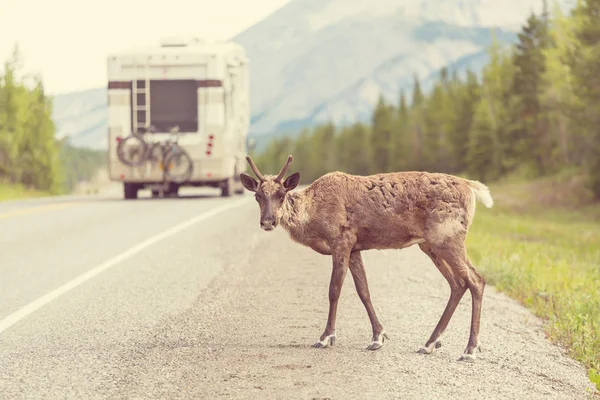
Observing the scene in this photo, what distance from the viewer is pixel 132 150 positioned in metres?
24.4

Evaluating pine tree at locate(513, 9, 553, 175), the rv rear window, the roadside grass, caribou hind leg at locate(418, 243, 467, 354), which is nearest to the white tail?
caribou hind leg at locate(418, 243, 467, 354)

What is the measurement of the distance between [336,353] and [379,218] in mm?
1010

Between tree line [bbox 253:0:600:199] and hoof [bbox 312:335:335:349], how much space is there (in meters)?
34.0

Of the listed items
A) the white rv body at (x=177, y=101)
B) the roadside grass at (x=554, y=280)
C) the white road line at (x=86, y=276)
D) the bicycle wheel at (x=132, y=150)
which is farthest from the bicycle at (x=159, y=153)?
the roadside grass at (x=554, y=280)

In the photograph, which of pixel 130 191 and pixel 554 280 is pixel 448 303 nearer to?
pixel 554 280

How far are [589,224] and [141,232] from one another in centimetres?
2442

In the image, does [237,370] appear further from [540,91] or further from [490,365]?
[540,91]

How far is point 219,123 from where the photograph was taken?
942 inches

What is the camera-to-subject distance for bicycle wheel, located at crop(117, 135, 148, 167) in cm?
2417

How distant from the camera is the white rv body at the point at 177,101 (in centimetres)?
2383

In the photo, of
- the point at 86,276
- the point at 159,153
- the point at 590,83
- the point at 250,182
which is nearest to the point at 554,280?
the point at 86,276

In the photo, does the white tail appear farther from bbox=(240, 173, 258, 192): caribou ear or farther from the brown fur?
bbox=(240, 173, 258, 192): caribou ear

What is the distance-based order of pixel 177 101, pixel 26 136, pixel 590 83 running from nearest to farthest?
1. pixel 177 101
2. pixel 590 83
3. pixel 26 136

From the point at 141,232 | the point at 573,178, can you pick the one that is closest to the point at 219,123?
the point at 141,232
